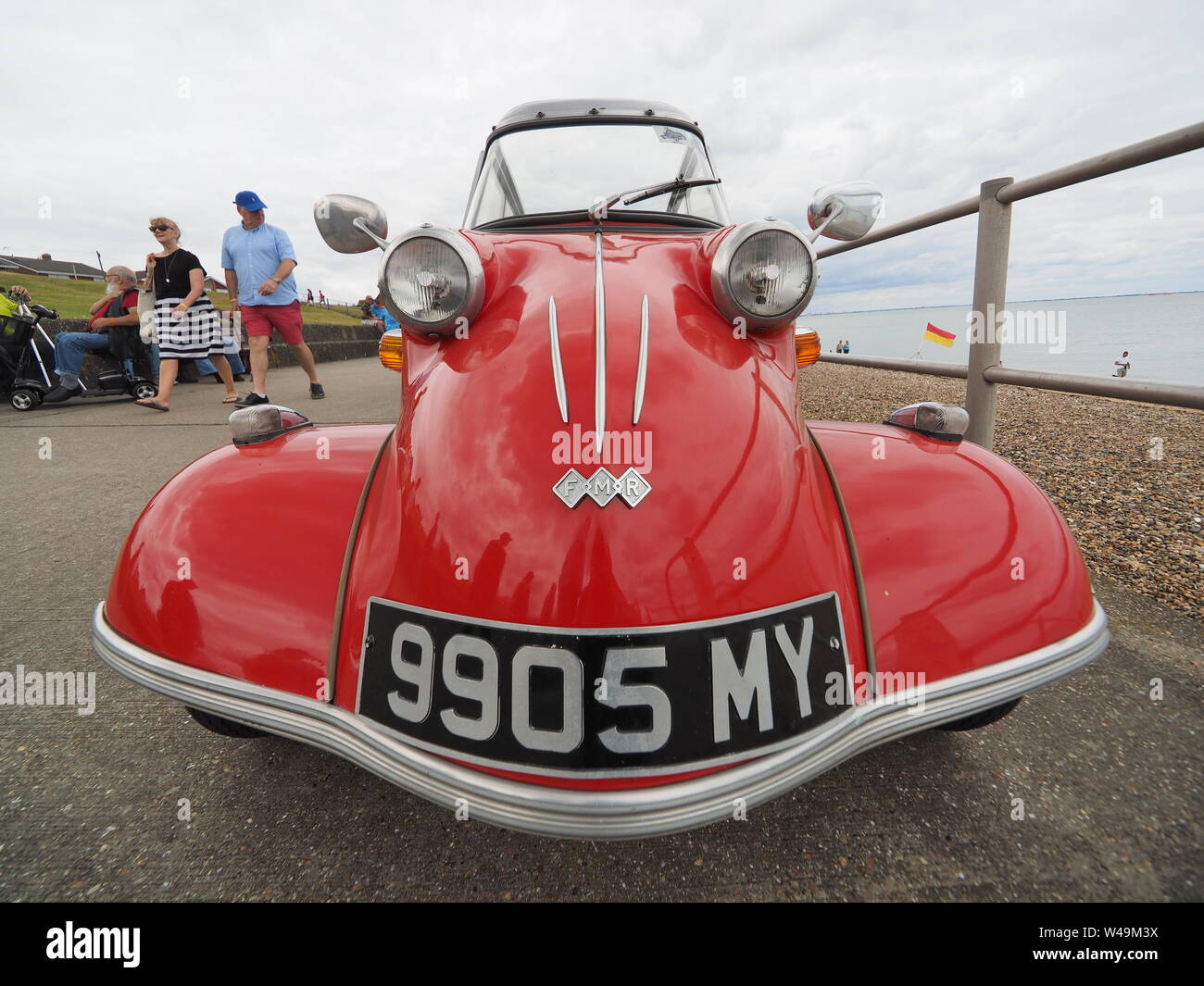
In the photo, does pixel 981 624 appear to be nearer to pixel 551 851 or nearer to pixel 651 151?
pixel 551 851

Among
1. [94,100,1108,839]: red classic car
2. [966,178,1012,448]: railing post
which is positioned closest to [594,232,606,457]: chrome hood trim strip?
[94,100,1108,839]: red classic car

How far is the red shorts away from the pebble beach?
496 centimetres

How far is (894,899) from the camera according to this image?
1121 mm

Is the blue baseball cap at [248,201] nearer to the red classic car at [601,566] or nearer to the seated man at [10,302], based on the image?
the seated man at [10,302]

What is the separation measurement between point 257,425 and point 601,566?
1220 millimetres

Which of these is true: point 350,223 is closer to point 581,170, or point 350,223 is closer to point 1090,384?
point 581,170

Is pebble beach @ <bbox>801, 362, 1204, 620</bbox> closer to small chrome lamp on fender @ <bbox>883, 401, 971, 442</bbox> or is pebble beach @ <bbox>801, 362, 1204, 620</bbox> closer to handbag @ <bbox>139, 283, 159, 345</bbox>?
small chrome lamp on fender @ <bbox>883, 401, 971, 442</bbox>

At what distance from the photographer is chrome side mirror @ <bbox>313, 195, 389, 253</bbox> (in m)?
1.58

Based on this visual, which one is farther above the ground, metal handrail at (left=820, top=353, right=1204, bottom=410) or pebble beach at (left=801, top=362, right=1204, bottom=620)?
metal handrail at (left=820, top=353, right=1204, bottom=410)

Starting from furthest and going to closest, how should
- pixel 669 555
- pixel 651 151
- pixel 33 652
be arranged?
pixel 651 151 < pixel 33 652 < pixel 669 555

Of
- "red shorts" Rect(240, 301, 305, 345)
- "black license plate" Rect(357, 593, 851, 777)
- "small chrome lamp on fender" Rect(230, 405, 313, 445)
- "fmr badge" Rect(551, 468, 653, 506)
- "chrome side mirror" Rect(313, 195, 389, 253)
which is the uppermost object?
"red shorts" Rect(240, 301, 305, 345)

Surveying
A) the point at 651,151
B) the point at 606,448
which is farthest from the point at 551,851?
the point at 651,151

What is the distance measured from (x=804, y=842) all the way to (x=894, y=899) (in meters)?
0.18

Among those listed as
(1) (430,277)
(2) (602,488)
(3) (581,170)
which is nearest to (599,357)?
(2) (602,488)
